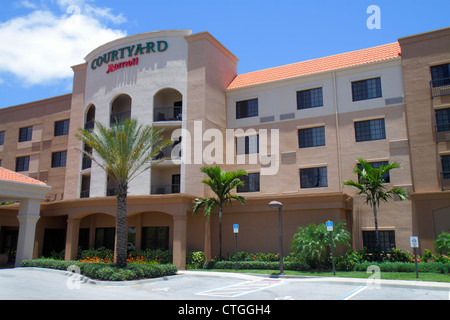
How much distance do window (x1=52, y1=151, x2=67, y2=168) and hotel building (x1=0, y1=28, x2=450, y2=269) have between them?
0.94 ft

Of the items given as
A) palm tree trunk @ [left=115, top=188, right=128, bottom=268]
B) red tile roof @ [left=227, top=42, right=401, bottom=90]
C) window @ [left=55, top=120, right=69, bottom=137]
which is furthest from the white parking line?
window @ [left=55, top=120, right=69, bottom=137]

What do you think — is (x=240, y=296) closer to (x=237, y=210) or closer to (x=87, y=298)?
(x=87, y=298)

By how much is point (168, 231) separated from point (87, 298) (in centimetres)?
1485

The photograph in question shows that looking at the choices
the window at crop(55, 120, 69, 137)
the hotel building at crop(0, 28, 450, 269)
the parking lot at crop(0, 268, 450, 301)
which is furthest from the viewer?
the window at crop(55, 120, 69, 137)

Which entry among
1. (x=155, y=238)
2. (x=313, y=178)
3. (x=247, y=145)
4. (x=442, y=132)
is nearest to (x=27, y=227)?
(x=155, y=238)

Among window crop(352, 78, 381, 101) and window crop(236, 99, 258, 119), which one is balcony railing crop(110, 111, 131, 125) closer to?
window crop(236, 99, 258, 119)

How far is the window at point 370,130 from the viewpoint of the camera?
25859mm

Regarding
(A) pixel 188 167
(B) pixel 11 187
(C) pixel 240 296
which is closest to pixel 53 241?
(B) pixel 11 187

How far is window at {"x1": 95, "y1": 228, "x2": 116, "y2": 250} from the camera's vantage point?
31203 mm

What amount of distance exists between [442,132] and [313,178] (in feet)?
27.6

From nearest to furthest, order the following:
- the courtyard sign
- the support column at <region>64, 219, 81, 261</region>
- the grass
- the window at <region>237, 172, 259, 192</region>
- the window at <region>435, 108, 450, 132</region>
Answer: the grass
the window at <region>435, 108, 450, 132</region>
the window at <region>237, 172, 259, 192</region>
the support column at <region>64, 219, 81, 261</region>
the courtyard sign

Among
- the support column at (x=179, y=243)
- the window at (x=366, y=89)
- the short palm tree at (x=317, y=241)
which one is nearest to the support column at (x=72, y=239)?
the support column at (x=179, y=243)

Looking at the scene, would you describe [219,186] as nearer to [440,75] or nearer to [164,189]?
[164,189]

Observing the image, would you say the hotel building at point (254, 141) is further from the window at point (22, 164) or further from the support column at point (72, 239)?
the window at point (22, 164)
